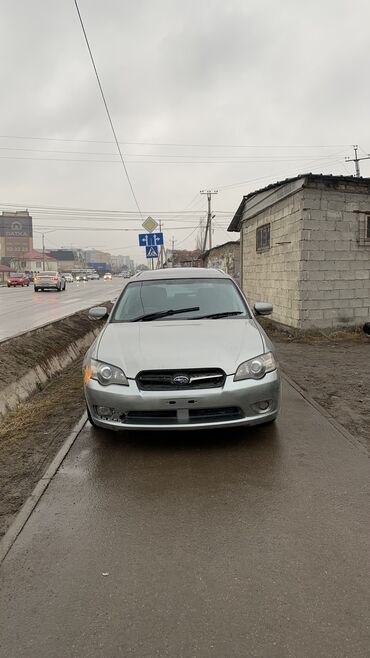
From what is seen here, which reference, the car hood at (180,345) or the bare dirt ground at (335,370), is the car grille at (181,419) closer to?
the car hood at (180,345)

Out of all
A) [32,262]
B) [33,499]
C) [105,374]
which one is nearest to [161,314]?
[105,374]

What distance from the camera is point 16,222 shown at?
121m

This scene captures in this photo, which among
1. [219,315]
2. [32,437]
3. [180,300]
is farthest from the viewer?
[180,300]

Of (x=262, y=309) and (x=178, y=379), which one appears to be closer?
(x=178, y=379)

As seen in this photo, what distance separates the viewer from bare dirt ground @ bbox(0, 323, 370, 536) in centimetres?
379

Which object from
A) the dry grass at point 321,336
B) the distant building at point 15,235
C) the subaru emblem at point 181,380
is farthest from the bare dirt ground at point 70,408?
the distant building at point 15,235

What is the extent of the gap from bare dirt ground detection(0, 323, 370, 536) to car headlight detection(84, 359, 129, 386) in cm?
82

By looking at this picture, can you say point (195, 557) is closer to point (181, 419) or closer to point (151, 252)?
point (181, 419)

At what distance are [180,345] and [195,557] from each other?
6.19 feet

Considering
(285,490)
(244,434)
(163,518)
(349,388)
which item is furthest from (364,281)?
(163,518)

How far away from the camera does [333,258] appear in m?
10.6

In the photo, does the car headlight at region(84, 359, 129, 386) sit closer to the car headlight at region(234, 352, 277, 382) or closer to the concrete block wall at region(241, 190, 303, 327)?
the car headlight at region(234, 352, 277, 382)

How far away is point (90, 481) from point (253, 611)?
180 cm

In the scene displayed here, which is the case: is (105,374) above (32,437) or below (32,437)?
above
